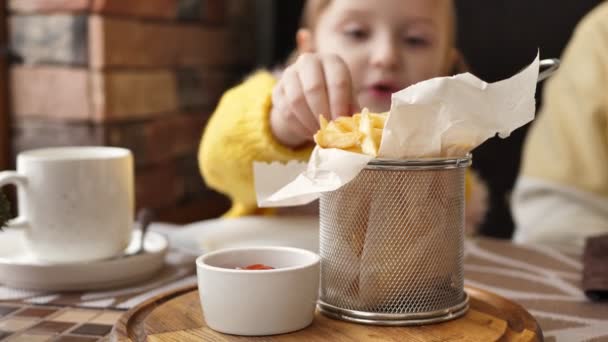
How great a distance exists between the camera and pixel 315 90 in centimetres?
69

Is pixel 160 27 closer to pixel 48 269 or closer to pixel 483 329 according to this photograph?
pixel 48 269

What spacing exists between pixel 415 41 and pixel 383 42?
76 mm

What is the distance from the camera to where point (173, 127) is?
5.97 feet

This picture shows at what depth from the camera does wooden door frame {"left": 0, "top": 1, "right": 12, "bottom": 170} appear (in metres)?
1.58

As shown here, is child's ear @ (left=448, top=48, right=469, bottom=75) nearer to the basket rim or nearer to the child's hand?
the child's hand

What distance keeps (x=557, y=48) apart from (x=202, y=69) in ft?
3.15

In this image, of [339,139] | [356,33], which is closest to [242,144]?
[356,33]

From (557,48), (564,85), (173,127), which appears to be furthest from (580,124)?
(173,127)

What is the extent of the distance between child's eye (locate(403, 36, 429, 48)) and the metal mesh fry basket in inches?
24.1

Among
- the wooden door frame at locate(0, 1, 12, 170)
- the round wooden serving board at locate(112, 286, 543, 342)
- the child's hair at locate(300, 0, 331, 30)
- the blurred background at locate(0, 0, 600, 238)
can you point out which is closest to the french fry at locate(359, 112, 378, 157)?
the round wooden serving board at locate(112, 286, 543, 342)

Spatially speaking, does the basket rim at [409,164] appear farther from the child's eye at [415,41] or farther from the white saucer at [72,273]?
the child's eye at [415,41]

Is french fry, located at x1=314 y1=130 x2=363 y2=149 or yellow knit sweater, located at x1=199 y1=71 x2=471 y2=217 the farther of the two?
yellow knit sweater, located at x1=199 y1=71 x2=471 y2=217

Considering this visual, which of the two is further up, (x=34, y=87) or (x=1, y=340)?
(x=34, y=87)

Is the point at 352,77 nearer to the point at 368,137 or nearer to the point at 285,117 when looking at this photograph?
the point at 285,117
